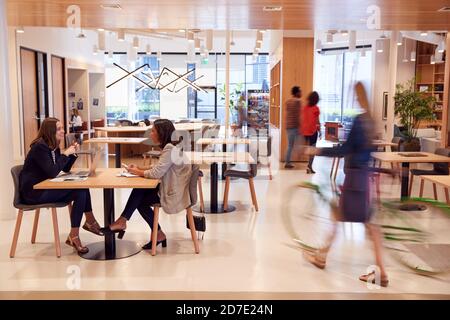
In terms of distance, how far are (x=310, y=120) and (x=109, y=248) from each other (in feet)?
17.4

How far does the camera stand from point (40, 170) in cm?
422

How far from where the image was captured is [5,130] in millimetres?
5480

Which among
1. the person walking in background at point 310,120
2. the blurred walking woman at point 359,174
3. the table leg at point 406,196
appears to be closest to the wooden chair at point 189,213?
the blurred walking woman at point 359,174

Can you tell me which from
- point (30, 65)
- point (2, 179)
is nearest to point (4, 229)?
point (2, 179)

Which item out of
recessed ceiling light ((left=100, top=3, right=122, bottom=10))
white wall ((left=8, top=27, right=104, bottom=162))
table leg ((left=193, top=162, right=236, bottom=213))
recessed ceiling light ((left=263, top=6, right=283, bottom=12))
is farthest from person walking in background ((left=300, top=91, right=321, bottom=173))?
white wall ((left=8, top=27, right=104, bottom=162))

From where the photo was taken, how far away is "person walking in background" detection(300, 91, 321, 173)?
8.63m

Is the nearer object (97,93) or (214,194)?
(214,194)

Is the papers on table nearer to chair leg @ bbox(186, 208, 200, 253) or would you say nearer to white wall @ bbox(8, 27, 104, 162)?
chair leg @ bbox(186, 208, 200, 253)

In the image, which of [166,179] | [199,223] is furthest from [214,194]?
[166,179]

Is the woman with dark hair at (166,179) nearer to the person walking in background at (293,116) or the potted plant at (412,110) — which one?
the potted plant at (412,110)

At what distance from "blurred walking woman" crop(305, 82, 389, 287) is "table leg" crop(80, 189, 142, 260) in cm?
196

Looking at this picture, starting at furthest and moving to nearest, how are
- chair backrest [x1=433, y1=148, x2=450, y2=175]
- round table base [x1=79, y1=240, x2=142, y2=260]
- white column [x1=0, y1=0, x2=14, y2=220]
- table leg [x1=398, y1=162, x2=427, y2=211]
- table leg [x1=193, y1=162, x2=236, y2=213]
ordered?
1. table leg [x1=398, y1=162, x2=427, y2=211]
2. chair backrest [x1=433, y1=148, x2=450, y2=175]
3. table leg [x1=193, y1=162, x2=236, y2=213]
4. white column [x1=0, y1=0, x2=14, y2=220]
5. round table base [x1=79, y1=240, x2=142, y2=260]

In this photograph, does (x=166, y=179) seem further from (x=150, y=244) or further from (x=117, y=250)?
(x=117, y=250)
